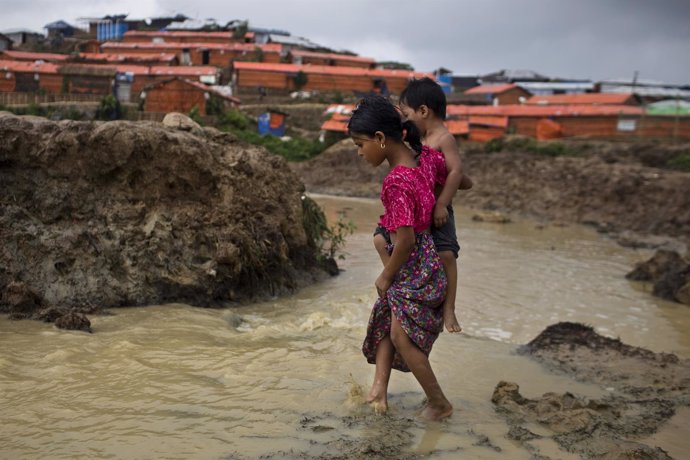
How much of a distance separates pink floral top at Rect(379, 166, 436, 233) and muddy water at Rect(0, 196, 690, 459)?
997mm

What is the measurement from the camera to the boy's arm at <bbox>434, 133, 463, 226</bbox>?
3.72 metres

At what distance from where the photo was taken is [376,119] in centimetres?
360

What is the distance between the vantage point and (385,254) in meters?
3.73

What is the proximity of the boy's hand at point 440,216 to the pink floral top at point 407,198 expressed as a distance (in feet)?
0.13

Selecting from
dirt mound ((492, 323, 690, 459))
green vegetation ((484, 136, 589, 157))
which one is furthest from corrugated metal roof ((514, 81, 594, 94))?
dirt mound ((492, 323, 690, 459))

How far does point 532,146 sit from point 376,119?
23.8m

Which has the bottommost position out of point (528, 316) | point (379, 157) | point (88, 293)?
point (528, 316)

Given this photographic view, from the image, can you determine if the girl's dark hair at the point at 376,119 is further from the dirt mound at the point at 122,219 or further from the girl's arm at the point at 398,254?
the dirt mound at the point at 122,219

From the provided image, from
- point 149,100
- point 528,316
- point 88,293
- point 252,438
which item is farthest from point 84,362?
point 149,100

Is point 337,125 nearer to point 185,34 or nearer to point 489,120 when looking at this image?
point 489,120

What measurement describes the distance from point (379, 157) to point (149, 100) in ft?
102

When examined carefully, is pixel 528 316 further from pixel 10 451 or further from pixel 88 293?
pixel 10 451

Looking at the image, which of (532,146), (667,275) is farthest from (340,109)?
(667,275)

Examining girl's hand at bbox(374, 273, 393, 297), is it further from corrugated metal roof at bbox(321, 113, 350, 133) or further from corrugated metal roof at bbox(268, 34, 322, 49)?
corrugated metal roof at bbox(268, 34, 322, 49)
